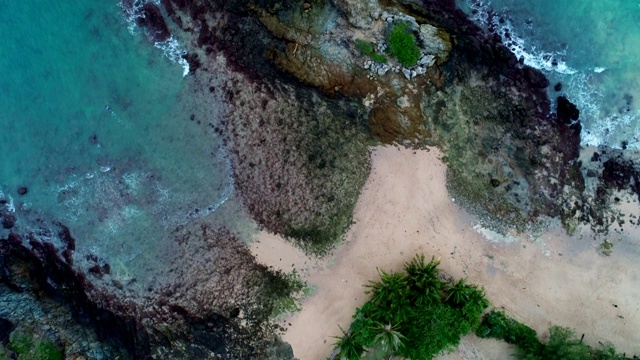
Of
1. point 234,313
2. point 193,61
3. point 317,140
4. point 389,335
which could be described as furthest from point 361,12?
point 234,313

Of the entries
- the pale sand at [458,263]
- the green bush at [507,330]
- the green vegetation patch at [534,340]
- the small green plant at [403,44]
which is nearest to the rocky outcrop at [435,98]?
the small green plant at [403,44]

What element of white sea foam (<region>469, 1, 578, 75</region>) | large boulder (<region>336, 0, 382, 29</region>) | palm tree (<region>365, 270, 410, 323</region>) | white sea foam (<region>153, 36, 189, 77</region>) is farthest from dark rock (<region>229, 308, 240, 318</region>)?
white sea foam (<region>469, 1, 578, 75</region>)

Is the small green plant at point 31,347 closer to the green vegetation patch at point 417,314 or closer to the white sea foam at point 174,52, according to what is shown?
the green vegetation patch at point 417,314

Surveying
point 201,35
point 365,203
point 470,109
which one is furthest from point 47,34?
point 470,109

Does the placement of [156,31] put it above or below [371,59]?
below

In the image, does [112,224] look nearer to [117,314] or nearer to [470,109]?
[117,314]

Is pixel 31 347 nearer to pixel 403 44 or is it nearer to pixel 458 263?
pixel 458 263
